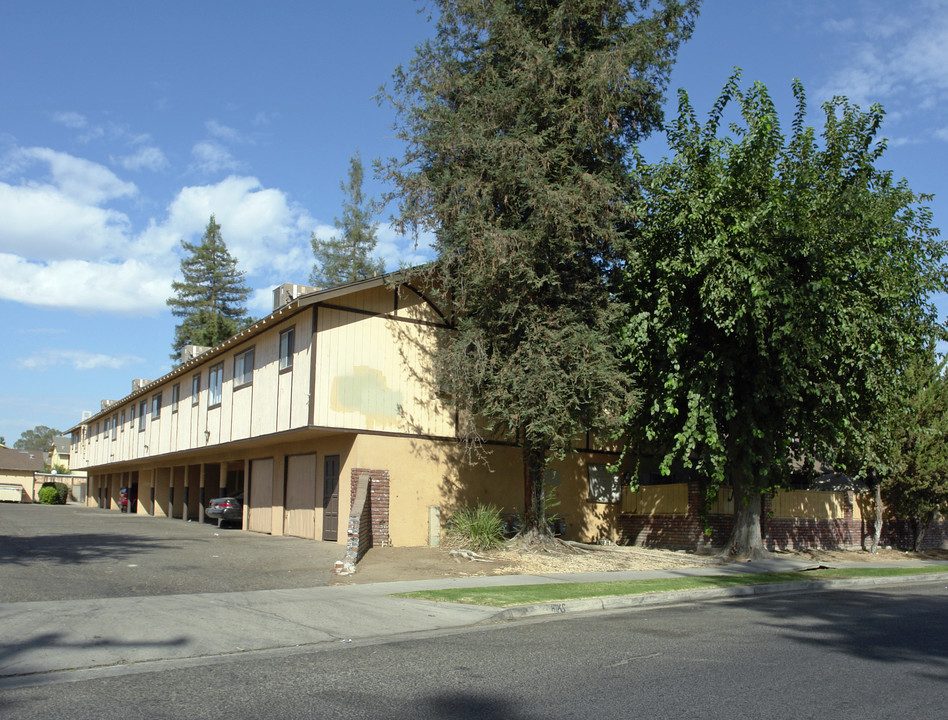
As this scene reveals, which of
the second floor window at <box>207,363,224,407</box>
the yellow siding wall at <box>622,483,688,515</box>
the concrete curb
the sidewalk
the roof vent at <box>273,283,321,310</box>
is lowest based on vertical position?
the concrete curb

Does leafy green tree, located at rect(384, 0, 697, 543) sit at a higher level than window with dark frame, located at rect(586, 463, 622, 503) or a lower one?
higher

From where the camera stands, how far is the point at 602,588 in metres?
13.7

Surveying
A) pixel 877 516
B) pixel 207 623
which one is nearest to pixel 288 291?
pixel 207 623

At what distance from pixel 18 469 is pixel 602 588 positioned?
7538 cm

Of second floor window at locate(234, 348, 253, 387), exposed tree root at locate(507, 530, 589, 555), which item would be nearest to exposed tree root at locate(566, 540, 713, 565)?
exposed tree root at locate(507, 530, 589, 555)

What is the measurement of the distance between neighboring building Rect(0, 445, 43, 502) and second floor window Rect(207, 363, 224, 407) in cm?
5525

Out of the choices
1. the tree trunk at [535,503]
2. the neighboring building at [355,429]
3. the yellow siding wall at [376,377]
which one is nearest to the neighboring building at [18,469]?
the neighboring building at [355,429]

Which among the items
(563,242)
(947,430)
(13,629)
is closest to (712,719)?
(13,629)

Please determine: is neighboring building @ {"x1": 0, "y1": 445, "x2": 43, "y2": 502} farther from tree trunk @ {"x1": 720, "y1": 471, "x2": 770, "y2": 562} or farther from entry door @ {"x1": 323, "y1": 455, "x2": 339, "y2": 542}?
tree trunk @ {"x1": 720, "y1": 471, "x2": 770, "y2": 562}

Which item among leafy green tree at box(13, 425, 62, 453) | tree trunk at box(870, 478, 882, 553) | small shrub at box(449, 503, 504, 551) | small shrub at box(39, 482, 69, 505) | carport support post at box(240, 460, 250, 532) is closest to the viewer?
small shrub at box(449, 503, 504, 551)

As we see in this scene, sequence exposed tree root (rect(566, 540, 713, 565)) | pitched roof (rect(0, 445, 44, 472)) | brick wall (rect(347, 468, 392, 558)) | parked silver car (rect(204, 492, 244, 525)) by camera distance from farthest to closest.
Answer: pitched roof (rect(0, 445, 44, 472))
parked silver car (rect(204, 492, 244, 525))
exposed tree root (rect(566, 540, 713, 565))
brick wall (rect(347, 468, 392, 558))

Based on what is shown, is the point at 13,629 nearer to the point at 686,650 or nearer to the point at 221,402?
the point at 686,650

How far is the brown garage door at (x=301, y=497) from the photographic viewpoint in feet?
71.1

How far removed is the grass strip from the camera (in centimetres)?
1212
